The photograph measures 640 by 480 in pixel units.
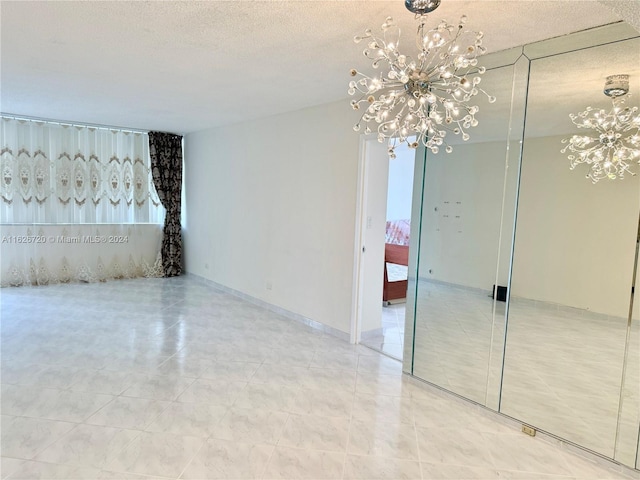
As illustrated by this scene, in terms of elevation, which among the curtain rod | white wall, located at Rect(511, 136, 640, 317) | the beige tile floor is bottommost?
the beige tile floor

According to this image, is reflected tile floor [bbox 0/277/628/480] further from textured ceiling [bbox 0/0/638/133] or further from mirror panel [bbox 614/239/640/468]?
textured ceiling [bbox 0/0/638/133]

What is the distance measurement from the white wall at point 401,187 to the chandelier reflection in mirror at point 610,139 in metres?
5.90

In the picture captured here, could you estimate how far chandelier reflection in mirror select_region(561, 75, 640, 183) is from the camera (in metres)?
2.21

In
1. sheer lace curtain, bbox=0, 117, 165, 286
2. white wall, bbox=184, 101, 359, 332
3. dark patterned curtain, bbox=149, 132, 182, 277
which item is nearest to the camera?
white wall, bbox=184, 101, 359, 332

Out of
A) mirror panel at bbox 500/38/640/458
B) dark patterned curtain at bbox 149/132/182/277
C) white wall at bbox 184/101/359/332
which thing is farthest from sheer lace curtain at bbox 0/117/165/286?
mirror panel at bbox 500/38/640/458

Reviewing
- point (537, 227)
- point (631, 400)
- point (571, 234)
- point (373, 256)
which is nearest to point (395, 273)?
point (373, 256)

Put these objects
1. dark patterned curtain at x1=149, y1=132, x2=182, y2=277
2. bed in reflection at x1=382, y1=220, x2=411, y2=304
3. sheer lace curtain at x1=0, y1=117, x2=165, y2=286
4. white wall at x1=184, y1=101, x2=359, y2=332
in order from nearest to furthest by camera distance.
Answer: white wall at x1=184, y1=101, x2=359, y2=332 < bed in reflection at x1=382, y1=220, x2=411, y2=304 < sheer lace curtain at x1=0, y1=117, x2=165, y2=286 < dark patterned curtain at x1=149, y1=132, x2=182, y2=277

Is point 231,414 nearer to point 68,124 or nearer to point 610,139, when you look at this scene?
point 610,139

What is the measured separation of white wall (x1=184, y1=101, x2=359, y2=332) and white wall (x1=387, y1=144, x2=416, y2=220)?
12.8 feet

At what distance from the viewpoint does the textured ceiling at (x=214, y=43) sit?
2125 millimetres

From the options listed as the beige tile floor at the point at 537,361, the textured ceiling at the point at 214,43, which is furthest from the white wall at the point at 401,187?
the beige tile floor at the point at 537,361

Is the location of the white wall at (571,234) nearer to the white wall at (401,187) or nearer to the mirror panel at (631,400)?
the mirror panel at (631,400)

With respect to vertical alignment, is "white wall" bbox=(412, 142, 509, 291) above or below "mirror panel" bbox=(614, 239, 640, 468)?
above

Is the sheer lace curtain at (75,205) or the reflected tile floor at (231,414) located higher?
the sheer lace curtain at (75,205)
